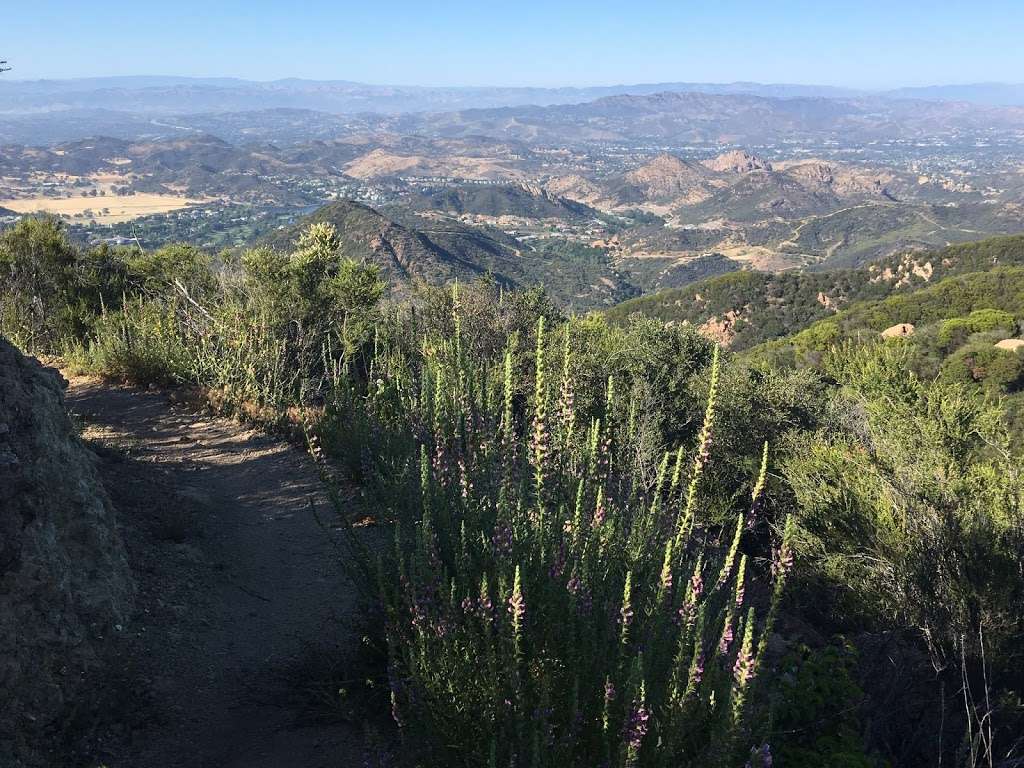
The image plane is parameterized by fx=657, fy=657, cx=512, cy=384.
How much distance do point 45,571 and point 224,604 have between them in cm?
125

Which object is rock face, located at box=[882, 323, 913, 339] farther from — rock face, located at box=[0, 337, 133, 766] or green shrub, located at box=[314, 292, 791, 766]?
rock face, located at box=[0, 337, 133, 766]

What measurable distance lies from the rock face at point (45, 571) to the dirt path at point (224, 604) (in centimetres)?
26

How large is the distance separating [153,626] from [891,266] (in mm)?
76610

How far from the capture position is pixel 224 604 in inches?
178

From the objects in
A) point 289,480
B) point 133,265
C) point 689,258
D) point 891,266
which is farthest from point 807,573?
point 689,258

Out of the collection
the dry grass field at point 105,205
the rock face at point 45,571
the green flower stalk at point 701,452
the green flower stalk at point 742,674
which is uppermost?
the dry grass field at point 105,205

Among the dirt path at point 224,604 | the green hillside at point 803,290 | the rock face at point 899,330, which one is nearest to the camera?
the dirt path at point 224,604

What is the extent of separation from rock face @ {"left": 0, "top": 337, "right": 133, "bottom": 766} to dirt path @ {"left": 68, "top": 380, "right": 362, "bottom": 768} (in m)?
0.26

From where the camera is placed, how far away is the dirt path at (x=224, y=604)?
10.7ft

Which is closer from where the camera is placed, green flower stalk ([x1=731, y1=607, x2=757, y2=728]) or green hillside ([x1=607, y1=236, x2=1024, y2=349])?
green flower stalk ([x1=731, y1=607, x2=757, y2=728])

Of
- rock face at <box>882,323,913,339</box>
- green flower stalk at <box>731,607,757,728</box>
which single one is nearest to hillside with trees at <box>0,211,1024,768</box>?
green flower stalk at <box>731,607,757,728</box>

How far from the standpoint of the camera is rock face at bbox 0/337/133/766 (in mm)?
3086

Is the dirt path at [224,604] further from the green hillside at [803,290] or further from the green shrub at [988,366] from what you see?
the green hillside at [803,290]

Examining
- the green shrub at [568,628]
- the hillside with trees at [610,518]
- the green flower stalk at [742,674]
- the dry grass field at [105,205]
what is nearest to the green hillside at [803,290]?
the hillside with trees at [610,518]
